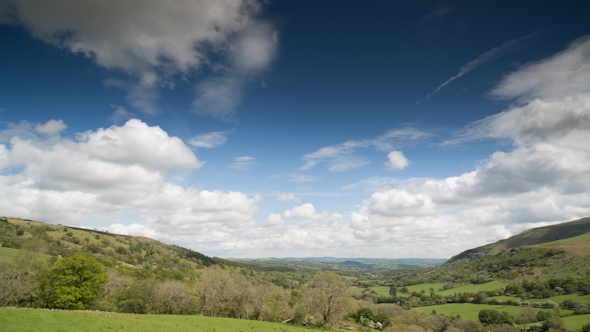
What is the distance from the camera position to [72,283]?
55.2m

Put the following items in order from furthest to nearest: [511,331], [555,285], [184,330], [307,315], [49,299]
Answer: [555,285] < [511,331] < [307,315] < [49,299] < [184,330]

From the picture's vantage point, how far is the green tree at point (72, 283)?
52906mm

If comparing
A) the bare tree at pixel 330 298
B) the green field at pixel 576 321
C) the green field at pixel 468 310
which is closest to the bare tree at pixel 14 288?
the bare tree at pixel 330 298

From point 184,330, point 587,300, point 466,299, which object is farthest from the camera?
point 466,299

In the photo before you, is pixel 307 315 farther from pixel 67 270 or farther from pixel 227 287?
pixel 67 270

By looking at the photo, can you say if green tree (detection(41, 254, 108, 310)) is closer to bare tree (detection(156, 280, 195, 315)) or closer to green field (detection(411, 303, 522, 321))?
bare tree (detection(156, 280, 195, 315))

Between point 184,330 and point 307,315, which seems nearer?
point 184,330

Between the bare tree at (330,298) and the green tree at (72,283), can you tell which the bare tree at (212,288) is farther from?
the bare tree at (330,298)

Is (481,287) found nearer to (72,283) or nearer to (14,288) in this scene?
(72,283)

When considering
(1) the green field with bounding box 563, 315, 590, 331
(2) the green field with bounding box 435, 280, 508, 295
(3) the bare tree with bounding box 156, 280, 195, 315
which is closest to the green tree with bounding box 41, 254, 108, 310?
(3) the bare tree with bounding box 156, 280, 195, 315

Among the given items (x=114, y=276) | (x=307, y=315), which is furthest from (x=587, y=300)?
(x=114, y=276)

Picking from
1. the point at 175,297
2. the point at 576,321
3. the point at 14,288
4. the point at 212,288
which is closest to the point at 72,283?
the point at 14,288

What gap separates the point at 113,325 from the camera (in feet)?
104

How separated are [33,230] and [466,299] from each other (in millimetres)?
316160
